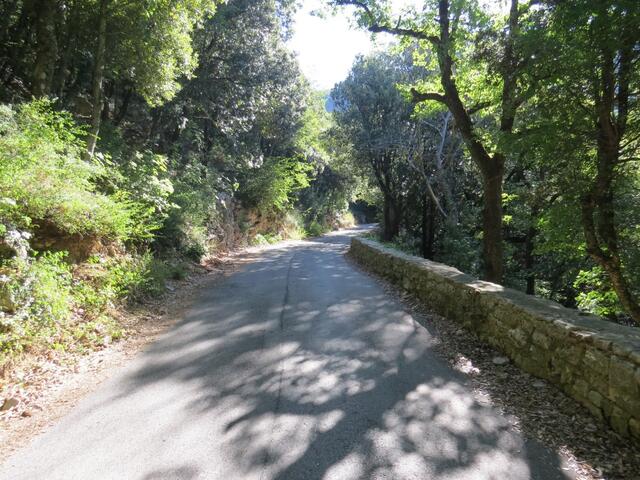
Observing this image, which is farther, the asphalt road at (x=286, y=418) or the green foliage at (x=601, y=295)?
the green foliage at (x=601, y=295)

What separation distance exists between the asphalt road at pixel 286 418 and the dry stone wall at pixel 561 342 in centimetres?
77

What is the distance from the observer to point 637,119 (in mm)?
5363

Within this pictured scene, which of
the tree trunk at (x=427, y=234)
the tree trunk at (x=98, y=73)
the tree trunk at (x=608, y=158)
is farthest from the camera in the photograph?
the tree trunk at (x=427, y=234)

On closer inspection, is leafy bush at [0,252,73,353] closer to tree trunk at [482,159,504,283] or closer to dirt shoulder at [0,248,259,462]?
dirt shoulder at [0,248,259,462]

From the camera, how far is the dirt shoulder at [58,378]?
12.2ft

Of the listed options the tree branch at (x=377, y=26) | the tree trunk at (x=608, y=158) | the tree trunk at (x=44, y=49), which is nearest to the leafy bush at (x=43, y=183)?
the tree trunk at (x=44, y=49)

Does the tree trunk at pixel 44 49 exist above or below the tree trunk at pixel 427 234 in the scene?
above

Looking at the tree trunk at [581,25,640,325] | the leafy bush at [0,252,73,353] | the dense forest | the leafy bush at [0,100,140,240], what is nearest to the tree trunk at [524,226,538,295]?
the dense forest

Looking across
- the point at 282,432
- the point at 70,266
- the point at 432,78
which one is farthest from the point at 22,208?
the point at 432,78

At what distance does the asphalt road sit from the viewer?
3.05 metres

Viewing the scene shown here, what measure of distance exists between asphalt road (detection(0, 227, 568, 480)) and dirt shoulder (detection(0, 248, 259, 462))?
208 mm

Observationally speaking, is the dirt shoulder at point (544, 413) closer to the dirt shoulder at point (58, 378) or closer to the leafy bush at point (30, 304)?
the dirt shoulder at point (58, 378)

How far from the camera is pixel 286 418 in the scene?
3.66 m

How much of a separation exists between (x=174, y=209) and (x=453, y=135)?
452 inches
